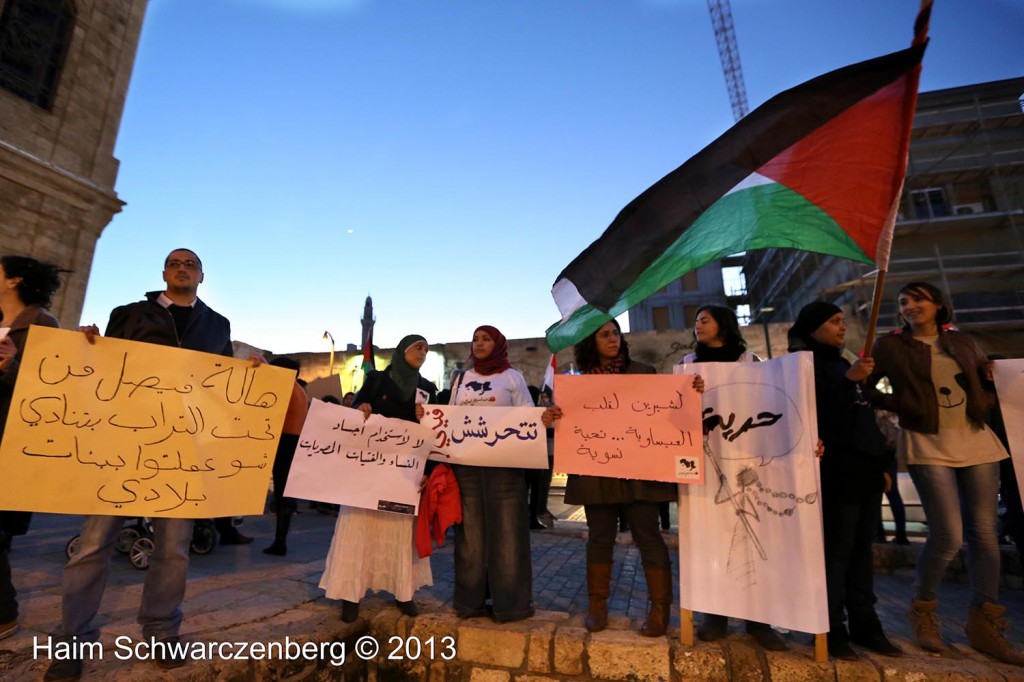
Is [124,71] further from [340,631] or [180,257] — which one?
[340,631]

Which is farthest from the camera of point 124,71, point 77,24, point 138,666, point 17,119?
point 124,71

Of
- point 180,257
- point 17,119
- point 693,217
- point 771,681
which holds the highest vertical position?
point 17,119

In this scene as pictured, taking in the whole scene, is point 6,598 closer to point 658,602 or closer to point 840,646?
point 658,602

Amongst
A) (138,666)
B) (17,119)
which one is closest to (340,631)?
(138,666)

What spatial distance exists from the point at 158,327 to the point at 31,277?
95 centimetres

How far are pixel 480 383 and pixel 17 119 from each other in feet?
47.3

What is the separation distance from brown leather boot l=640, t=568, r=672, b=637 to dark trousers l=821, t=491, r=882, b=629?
0.89m

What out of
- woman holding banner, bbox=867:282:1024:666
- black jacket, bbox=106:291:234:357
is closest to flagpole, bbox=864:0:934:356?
woman holding banner, bbox=867:282:1024:666

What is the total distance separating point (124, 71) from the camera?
1330cm

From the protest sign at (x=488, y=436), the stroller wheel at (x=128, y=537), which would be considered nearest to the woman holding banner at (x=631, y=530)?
the protest sign at (x=488, y=436)

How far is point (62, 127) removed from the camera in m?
11.6

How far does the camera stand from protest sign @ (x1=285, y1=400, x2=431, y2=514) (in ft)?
9.99

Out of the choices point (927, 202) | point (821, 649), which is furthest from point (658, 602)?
point (927, 202)

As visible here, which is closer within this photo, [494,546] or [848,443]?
[848,443]
